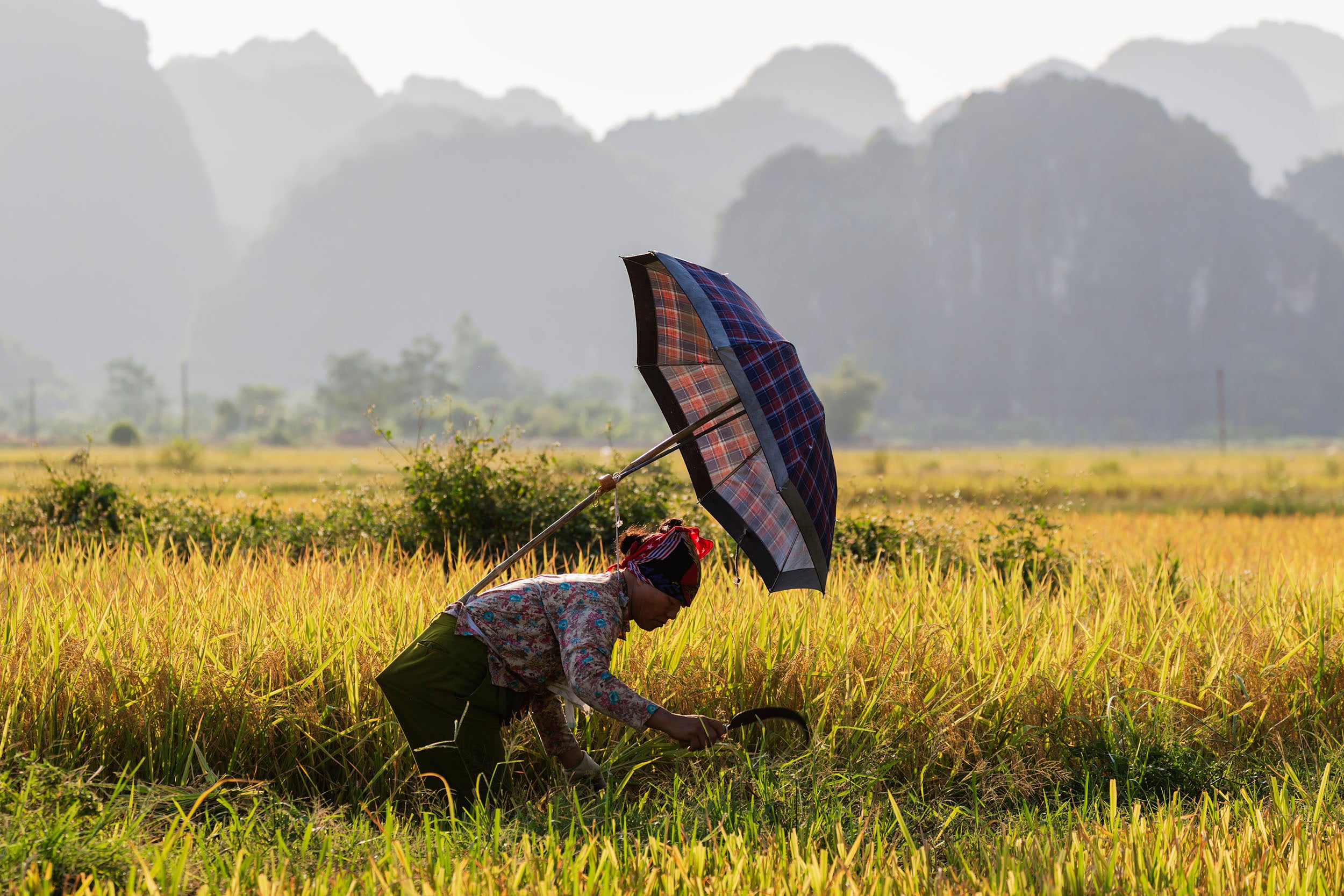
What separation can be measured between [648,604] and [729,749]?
3.22 ft

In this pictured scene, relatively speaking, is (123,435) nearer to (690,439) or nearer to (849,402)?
(690,439)

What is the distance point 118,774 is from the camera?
136 inches

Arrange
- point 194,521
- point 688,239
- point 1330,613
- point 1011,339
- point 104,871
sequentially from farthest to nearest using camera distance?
1. point 688,239
2. point 1011,339
3. point 194,521
4. point 1330,613
5. point 104,871

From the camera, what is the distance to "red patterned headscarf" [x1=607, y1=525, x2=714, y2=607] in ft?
9.97

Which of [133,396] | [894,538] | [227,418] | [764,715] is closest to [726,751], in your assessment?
[764,715]

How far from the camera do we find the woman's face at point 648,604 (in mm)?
3047

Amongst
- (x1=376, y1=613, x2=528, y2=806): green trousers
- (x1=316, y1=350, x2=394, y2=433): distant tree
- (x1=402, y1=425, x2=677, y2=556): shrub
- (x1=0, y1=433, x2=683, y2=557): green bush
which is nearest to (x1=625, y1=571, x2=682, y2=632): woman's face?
(x1=376, y1=613, x2=528, y2=806): green trousers

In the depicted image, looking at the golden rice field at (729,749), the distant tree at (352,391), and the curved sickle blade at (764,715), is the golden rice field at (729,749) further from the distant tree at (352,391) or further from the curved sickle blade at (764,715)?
the distant tree at (352,391)

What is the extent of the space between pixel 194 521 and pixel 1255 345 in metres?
112

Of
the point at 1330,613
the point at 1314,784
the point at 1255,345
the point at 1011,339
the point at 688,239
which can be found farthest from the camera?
the point at 688,239

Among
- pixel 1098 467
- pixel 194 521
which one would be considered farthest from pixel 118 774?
pixel 1098 467

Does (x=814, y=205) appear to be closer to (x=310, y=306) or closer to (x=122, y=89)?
(x=310, y=306)

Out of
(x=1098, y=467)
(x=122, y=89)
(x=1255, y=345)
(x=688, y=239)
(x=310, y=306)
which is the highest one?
(x=122, y=89)

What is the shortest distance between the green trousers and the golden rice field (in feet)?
0.59
